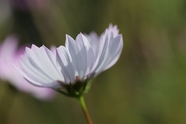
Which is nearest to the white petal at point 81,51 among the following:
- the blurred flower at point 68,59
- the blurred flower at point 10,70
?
the blurred flower at point 68,59

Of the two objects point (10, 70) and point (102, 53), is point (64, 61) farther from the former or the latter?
A: point (10, 70)

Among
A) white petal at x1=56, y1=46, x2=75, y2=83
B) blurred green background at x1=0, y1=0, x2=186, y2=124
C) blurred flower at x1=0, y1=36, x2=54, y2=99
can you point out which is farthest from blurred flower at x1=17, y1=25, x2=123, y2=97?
blurred green background at x1=0, y1=0, x2=186, y2=124

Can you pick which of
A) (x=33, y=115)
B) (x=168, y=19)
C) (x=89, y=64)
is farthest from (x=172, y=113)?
(x=89, y=64)

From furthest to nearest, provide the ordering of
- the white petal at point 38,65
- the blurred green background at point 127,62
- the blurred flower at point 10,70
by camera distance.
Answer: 1. the blurred green background at point 127,62
2. the blurred flower at point 10,70
3. the white petal at point 38,65

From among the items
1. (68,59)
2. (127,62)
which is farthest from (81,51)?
(127,62)

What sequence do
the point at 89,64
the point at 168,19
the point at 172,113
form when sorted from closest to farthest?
the point at 89,64, the point at 172,113, the point at 168,19

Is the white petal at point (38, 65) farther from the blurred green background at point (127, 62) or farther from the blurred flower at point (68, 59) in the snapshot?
the blurred green background at point (127, 62)

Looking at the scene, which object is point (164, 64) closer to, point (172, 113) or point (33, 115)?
point (172, 113)
